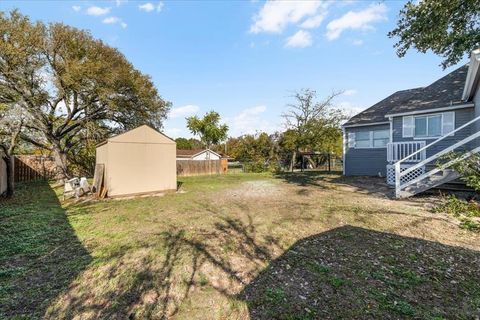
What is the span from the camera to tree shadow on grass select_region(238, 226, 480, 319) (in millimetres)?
2451

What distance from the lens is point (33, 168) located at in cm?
1548

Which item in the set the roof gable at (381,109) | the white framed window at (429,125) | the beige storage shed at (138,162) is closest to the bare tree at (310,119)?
the roof gable at (381,109)

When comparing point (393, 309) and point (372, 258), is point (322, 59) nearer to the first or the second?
point (372, 258)

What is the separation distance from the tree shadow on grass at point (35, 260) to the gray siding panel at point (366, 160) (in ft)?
49.0

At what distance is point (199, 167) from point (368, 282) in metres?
19.4

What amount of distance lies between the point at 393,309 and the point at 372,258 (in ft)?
3.93

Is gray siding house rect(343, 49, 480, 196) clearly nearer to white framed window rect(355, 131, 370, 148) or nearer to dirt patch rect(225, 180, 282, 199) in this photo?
white framed window rect(355, 131, 370, 148)

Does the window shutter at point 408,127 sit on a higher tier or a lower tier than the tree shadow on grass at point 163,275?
higher

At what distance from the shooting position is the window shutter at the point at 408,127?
1085 centimetres

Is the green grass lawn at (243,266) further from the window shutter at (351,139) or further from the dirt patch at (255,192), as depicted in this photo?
the window shutter at (351,139)

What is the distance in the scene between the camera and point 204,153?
33.5 meters

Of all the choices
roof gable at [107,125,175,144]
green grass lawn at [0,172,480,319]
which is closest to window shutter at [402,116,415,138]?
green grass lawn at [0,172,480,319]

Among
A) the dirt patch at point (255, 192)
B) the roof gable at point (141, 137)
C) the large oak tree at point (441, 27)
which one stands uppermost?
the large oak tree at point (441, 27)

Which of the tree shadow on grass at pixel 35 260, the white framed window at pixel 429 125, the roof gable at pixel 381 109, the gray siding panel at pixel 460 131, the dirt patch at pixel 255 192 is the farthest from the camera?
the roof gable at pixel 381 109
